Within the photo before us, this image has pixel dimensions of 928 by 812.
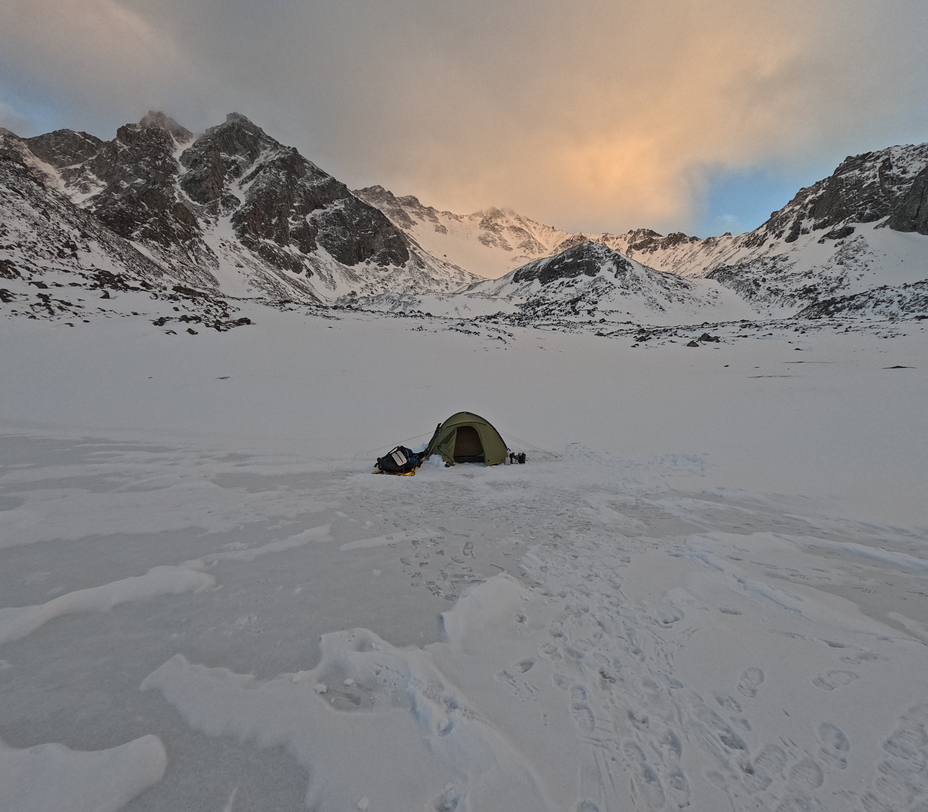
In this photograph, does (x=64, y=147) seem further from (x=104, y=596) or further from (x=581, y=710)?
(x=581, y=710)

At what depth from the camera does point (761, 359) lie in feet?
85.3

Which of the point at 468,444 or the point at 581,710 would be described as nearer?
the point at 581,710

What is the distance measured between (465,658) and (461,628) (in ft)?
1.20

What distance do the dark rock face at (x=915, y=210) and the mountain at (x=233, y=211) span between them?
96.9 m

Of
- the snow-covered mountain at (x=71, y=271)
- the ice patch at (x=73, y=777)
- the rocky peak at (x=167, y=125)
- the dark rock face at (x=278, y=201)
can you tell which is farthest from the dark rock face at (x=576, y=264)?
the rocky peak at (x=167, y=125)

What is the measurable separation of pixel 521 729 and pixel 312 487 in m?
5.52

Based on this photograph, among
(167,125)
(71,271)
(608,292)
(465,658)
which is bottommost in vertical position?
(465,658)

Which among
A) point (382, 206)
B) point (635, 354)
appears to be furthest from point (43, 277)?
point (382, 206)

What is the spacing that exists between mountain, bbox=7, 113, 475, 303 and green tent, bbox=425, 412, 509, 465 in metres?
68.6

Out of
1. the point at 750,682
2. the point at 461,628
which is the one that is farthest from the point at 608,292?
the point at 461,628

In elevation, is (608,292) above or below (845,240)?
below

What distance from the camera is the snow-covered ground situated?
7.22 ft

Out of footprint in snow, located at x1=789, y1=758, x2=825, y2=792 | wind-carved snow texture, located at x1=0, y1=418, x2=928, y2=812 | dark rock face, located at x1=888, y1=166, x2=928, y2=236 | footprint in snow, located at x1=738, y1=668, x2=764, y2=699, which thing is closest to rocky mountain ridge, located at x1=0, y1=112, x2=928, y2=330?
dark rock face, located at x1=888, y1=166, x2=928, y2=236

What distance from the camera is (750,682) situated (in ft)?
9.76
